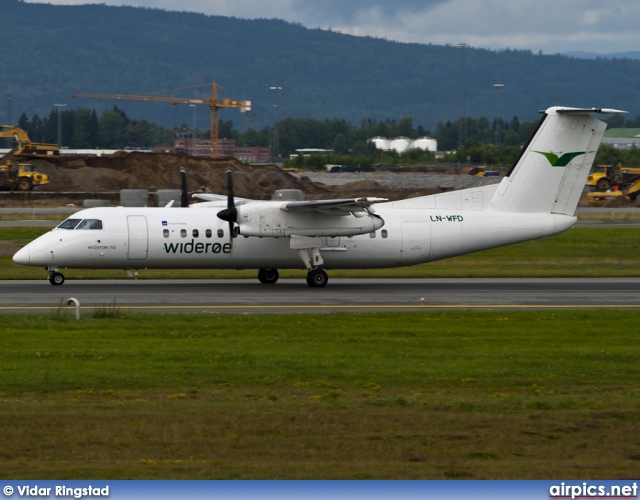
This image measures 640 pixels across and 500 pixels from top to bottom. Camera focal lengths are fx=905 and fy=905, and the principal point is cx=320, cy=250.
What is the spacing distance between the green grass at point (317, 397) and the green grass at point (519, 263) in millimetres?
11969

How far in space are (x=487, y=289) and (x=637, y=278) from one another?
785 cm

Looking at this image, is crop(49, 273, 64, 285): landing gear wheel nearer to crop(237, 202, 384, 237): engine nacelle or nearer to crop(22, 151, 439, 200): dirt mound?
crop(237, 202, 384, 237): engine nacelle

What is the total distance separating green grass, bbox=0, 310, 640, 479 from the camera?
37.8 ft

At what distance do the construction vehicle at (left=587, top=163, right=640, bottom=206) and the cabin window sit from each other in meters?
56.6

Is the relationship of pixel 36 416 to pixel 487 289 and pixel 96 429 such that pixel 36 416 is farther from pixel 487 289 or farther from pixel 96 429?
pixel 487 289

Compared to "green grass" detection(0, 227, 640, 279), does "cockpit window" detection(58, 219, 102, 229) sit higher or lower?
higher

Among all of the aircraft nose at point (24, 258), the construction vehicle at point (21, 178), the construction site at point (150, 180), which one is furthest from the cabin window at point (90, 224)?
the construction vehicle at point (21, 178)

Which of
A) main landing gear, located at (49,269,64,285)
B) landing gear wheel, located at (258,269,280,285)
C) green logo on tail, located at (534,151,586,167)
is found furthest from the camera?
landing gear wheel, located at (258,269,280,285)

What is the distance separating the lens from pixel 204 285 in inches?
1212

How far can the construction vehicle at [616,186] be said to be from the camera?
76.2m

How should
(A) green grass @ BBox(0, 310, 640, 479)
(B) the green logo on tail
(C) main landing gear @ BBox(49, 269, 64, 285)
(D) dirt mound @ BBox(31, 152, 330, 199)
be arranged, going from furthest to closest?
(D) dirt mound @ BBox(31, 152, 330, 199), (B) the green logo on tail, (C) main landing gear @ BBox(49, 269, 64, 285), (A) green grass @ BBox(0, 310, 640, 479)

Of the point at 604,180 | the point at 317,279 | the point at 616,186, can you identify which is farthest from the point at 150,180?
the point at 317,279

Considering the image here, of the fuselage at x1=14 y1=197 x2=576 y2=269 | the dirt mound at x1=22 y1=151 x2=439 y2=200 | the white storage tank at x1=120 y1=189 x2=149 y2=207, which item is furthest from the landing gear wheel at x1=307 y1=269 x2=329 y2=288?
the dirt mound at x1=22 y1=151 x2=439 y2=200

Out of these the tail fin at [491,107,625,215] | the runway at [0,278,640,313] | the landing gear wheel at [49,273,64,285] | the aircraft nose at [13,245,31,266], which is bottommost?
the runway at [0,278,640,313]
